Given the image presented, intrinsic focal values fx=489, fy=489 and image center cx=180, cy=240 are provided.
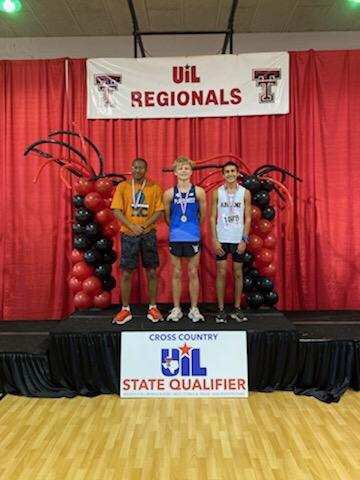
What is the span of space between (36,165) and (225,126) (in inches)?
74.9

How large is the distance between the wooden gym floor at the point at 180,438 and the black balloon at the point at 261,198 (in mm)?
1533

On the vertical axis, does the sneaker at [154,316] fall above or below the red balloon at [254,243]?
below

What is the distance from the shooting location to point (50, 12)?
4590 mm

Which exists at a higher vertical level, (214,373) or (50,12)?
(50,12)

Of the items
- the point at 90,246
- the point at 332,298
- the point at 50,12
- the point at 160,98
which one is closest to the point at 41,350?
the point at 90,246

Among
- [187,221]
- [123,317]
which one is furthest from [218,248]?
[123,317]

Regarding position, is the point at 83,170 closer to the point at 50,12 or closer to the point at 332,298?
the point at 50,12

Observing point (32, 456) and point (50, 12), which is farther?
point (50, 12)

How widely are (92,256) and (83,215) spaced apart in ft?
1.14

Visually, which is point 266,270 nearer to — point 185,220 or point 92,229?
point 185,220

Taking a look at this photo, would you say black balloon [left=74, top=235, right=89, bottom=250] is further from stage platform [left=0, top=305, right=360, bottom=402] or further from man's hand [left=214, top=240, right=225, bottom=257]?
man's hand [left=214, top=240, right=225, bottom=257]

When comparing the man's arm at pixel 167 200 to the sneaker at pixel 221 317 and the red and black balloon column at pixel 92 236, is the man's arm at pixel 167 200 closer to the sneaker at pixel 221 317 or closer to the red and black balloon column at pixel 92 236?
the red and black balloon column at pixel 92 236

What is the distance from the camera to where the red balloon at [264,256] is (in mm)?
4113

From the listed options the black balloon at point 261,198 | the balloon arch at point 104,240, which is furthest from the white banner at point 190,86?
the black balloon at point 261,198
